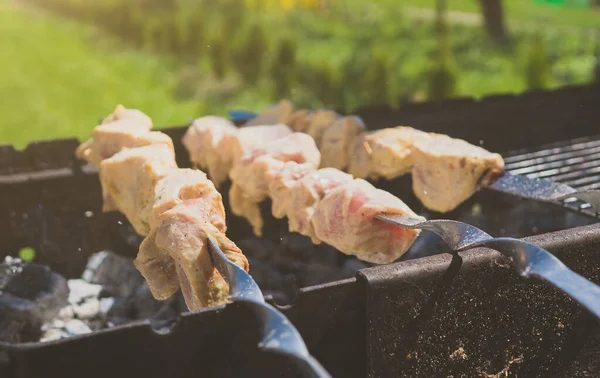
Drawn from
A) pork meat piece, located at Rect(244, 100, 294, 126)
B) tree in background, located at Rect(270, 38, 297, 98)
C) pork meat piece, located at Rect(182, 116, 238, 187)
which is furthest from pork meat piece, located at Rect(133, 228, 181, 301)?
tree in background, located at Rect(270, 38, 297, 98)

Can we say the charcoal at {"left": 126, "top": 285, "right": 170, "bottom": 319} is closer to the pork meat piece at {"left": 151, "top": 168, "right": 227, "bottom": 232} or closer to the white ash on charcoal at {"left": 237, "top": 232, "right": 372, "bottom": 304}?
the white ash on charcoal at {"left": 237, "top": 232, "right": 372, "bottom": 304}

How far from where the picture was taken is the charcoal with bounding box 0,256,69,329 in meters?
2.84

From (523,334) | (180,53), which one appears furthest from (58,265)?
(180,53)

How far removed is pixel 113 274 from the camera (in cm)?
331

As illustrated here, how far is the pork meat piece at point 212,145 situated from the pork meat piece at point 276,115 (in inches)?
8.9

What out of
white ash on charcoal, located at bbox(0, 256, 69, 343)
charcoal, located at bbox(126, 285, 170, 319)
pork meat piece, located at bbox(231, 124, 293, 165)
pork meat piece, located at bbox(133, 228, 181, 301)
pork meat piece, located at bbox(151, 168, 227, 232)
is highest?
pork meat piece, located at bbox(151, 168, 227, 232)

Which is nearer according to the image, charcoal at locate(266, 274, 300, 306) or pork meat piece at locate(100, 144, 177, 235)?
pork meat piece at locate(100, 144, 177, 235)

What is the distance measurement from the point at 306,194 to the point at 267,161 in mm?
300

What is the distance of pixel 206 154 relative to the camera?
303cm

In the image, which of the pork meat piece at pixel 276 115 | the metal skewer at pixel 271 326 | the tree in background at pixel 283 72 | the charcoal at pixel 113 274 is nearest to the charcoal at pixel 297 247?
the pork meat piece at pixel 276 115

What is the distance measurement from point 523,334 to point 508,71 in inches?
334

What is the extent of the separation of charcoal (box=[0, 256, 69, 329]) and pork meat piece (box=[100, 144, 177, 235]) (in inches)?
23.0

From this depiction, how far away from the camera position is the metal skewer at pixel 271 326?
55.7 inches

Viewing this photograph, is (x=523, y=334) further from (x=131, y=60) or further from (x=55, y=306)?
(x=131, y=60)
